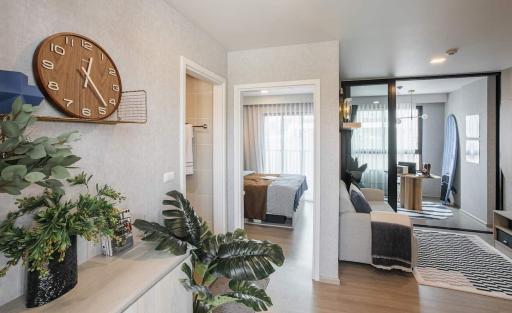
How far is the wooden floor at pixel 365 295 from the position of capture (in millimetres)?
2301

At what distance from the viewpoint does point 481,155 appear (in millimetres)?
4461

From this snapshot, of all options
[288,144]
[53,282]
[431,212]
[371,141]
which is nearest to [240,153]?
[53,282]

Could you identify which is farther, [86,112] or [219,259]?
[219,259]

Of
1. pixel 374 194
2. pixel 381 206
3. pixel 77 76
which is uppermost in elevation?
pixel 77 76

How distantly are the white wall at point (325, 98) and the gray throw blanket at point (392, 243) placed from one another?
2.03 feet

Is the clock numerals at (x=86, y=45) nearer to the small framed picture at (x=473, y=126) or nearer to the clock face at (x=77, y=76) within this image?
the clock face at (x=77, y=76)

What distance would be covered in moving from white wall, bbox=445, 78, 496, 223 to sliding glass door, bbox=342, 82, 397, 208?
1525mm

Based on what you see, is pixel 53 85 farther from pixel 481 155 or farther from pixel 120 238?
pixel 481 155

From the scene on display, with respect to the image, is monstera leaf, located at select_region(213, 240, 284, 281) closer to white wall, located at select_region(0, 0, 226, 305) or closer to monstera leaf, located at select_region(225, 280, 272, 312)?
monstera leaf, located at select_region(225, 280, 272, 312)

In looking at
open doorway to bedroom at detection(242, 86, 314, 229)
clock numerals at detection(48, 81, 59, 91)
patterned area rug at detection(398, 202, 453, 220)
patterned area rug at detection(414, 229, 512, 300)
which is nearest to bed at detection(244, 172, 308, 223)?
open doorway to bedroom at detection(242, 86, 314, 229)

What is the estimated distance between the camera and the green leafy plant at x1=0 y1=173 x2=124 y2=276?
0.82m

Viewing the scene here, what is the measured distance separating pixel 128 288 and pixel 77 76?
41.7 inches

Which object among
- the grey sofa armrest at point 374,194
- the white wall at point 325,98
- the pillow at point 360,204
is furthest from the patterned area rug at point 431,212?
the white wall at point 325,98

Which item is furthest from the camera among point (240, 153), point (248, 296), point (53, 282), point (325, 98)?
point (240, 153)
